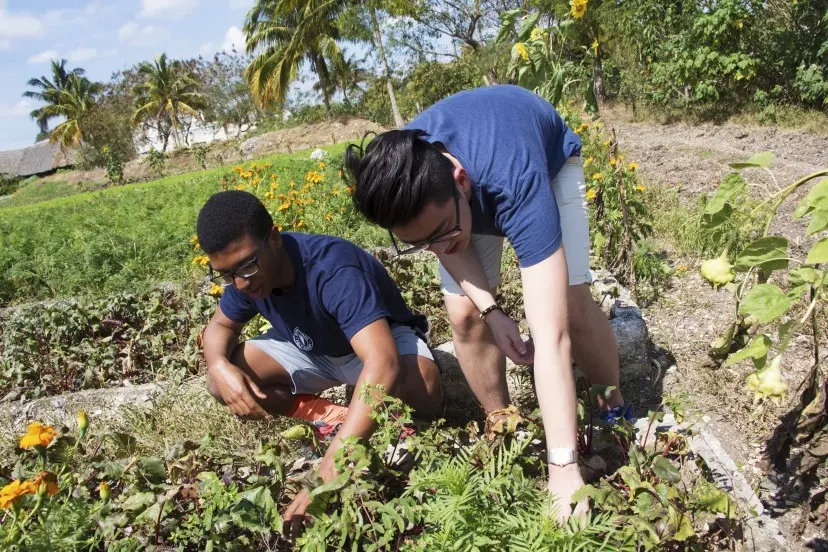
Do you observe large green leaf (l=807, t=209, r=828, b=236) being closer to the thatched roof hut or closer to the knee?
the knee

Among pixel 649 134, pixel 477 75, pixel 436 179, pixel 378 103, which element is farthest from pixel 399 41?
pixel 436 179

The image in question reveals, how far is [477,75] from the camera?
2347cm

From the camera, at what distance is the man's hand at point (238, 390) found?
2264mm

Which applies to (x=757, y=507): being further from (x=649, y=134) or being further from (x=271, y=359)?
(x=649, y=134)

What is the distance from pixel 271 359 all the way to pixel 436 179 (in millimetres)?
1243

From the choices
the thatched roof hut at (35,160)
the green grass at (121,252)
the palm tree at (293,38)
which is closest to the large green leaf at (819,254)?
the green grass at (121,252)

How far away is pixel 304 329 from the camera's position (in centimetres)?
229

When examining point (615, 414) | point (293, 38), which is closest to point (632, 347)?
point (615, 414)

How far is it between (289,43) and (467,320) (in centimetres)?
2881

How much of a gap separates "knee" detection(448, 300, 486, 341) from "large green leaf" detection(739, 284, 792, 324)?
44.0 inches

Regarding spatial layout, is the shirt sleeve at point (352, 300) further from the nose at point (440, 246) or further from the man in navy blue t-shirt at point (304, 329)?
the nose at point (440, 246)

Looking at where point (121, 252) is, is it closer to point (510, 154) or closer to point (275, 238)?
point (275, 238)

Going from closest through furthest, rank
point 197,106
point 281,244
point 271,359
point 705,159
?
point 281,244
point 271,359
point 705,159
point 197,106

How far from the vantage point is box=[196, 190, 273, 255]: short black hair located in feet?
6.42
